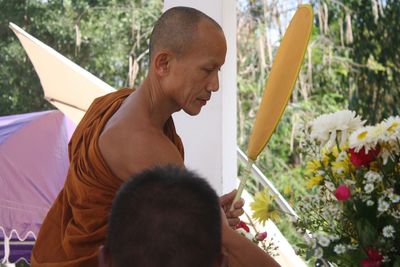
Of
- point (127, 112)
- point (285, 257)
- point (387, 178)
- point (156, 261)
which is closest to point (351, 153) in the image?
point (387, 178)

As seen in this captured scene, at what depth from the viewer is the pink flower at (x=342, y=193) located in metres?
2.48

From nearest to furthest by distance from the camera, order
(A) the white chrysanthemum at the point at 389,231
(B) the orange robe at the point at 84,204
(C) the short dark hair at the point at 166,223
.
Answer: (C) the short dark hair at the point at 166,223 → (A) the white chrysanthemum at the point at 389,231 → (B) the orange robe at the point at 84,204

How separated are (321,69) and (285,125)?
1008mm

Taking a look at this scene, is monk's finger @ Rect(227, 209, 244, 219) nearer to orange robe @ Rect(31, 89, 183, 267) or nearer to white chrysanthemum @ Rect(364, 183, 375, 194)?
orange robe @ Rect(31, 89, 183, 267)

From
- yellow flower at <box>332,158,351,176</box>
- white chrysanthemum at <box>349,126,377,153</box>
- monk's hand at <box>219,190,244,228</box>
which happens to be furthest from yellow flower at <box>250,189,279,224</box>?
white chrysanthemum at <box>349,126,377,153</box>

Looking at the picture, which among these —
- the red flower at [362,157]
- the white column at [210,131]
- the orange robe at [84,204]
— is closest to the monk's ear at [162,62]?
the orange robe at [84,204]

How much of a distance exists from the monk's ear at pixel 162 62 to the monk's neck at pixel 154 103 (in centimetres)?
5

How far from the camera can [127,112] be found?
2.87 meters

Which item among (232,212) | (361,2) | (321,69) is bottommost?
(321,69)

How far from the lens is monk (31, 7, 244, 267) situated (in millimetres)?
2757

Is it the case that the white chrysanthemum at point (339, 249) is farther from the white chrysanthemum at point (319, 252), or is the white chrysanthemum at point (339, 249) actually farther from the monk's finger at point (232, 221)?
the monk's finger at point (232, 221)

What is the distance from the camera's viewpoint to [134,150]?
271 centimetres

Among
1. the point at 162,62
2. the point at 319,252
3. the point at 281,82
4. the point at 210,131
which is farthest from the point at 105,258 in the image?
the point at 210,131

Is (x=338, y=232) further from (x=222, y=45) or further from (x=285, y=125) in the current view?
(x=285, y=125)
